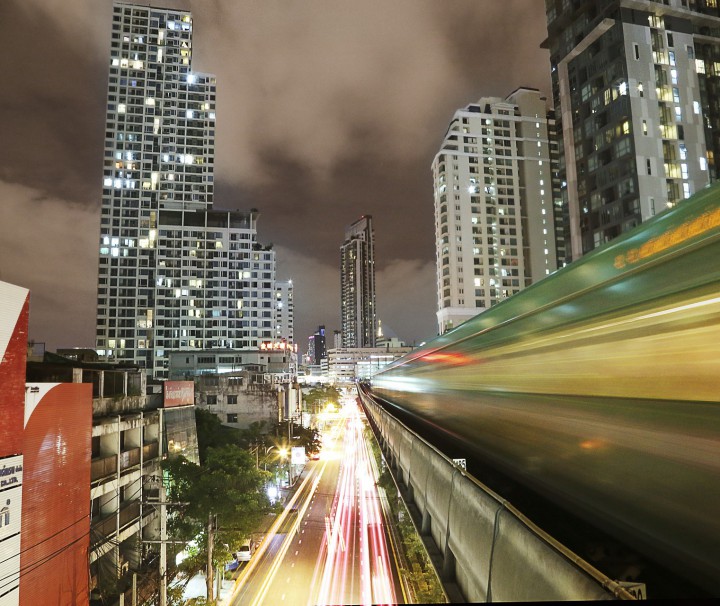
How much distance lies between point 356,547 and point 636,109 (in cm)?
3266

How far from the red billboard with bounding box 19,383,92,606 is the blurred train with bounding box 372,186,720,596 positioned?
32.9 ft

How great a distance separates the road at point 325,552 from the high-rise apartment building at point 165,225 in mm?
43269

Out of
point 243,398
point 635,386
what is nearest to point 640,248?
point 635,386

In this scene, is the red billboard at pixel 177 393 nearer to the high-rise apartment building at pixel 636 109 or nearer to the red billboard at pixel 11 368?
the red billboard at pixel 11 368

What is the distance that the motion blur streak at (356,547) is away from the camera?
16516mm

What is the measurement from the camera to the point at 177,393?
21062 millimetres

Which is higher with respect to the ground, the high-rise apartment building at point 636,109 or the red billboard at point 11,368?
the high-rise apartment building at point 636,109

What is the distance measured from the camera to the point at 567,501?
4398mm

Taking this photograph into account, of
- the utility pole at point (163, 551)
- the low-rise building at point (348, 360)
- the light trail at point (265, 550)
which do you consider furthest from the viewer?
the low-rise building at point (348, 360)

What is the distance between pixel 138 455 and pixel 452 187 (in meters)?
58.0

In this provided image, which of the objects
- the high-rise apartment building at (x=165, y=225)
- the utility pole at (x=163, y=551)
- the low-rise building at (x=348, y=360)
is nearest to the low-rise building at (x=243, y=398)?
the utility pole at (x=163, y=551)

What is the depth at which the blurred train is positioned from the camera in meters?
2.61

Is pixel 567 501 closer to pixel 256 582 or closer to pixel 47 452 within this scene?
pixel 47 452

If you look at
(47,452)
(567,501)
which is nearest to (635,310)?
(567,501)
